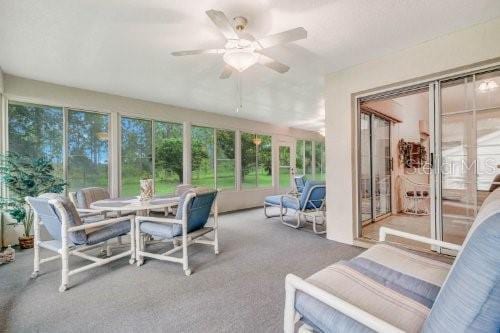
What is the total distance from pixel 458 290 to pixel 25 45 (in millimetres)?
4029

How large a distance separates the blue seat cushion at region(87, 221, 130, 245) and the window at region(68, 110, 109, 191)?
2.04 m

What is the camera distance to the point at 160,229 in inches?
104

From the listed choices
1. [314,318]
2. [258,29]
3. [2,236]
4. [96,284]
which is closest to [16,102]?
[2,236]

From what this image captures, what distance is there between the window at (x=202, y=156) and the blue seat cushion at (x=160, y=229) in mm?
2876

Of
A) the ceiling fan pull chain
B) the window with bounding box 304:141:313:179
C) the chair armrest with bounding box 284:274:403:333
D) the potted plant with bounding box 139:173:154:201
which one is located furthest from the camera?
the window with bounding box 304:141:313:179

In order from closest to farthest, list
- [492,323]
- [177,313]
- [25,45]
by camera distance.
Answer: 1. [492,323]
2. [177,313]
3. [25,45]

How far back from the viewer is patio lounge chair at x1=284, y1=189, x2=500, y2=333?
0.69 m

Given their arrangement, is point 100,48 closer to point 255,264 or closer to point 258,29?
point 258,29

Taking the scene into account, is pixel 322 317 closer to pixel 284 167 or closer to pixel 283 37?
pixel 283 37

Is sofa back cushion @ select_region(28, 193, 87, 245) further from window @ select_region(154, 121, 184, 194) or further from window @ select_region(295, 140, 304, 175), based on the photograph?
window @ select_region(295, 140, 304, 175)

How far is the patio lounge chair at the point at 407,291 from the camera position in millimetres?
690

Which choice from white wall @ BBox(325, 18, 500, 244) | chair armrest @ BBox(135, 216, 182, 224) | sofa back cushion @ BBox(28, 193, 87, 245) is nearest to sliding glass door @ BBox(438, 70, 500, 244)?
white wall @ BBox(325, 18, 500, 244)

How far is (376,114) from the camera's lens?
14.9 ft

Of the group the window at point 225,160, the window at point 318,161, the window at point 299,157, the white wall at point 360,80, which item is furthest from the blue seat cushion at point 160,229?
the window at point 318,161
